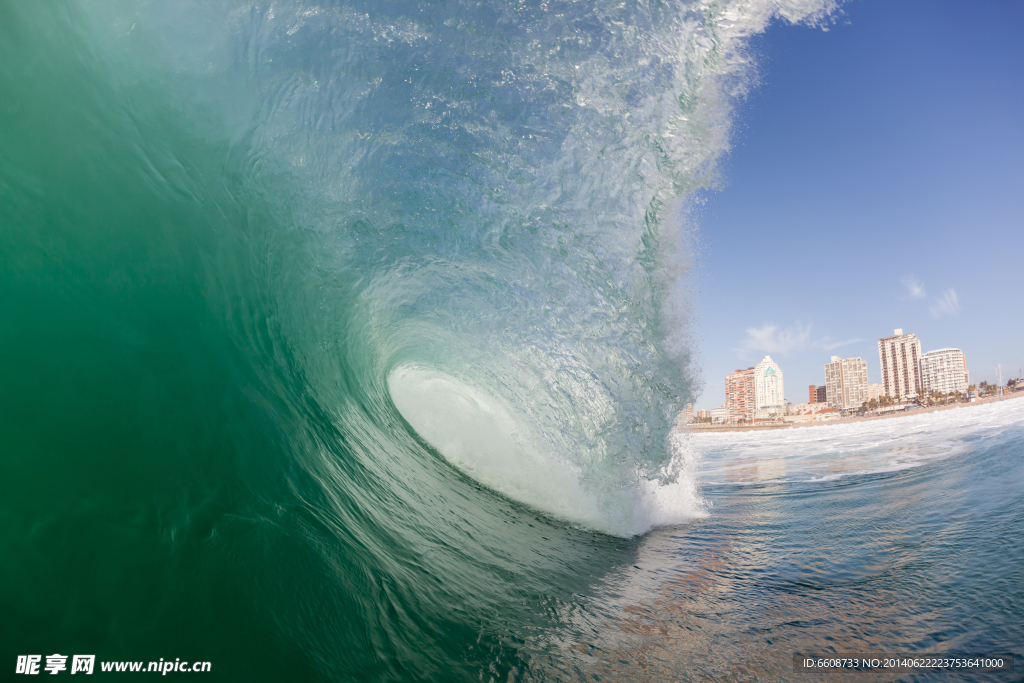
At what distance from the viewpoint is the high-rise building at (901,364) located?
76.7 meters

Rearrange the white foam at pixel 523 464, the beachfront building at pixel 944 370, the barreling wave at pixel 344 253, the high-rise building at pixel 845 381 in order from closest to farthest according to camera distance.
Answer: the barreling wave at pixel 344 253
the white foam at pixel 523 464
the beachfront building at pixel 944 370
the high-rise building at pixel 845 381

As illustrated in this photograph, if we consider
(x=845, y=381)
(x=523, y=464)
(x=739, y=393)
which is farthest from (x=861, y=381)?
(x=523, y=464)

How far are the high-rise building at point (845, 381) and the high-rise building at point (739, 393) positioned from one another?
1424 centimetres

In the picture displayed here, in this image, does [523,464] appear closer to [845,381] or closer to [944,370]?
[944,370]

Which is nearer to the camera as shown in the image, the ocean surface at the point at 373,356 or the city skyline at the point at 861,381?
the ocean surface at the point at 373,356

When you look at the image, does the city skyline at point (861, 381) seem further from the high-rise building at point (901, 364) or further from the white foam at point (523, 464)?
the white foam at point (523, 464)

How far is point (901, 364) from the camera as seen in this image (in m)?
79.1

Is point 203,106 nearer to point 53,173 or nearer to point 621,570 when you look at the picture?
point 53,173

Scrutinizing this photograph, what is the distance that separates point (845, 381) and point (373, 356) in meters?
109

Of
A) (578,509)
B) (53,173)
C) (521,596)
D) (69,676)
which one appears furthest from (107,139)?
(578,509)

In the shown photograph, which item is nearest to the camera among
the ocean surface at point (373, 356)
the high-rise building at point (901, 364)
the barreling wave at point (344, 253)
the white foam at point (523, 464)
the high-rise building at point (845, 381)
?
the ocean surface at point (373, 356)

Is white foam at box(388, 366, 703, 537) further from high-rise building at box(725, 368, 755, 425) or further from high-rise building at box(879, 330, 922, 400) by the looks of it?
high-rise building at box(725, 368, 755, 425)

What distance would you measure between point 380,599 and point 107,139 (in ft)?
12.1

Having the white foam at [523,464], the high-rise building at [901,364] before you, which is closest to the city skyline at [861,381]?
the high-rise building at [901,364]
